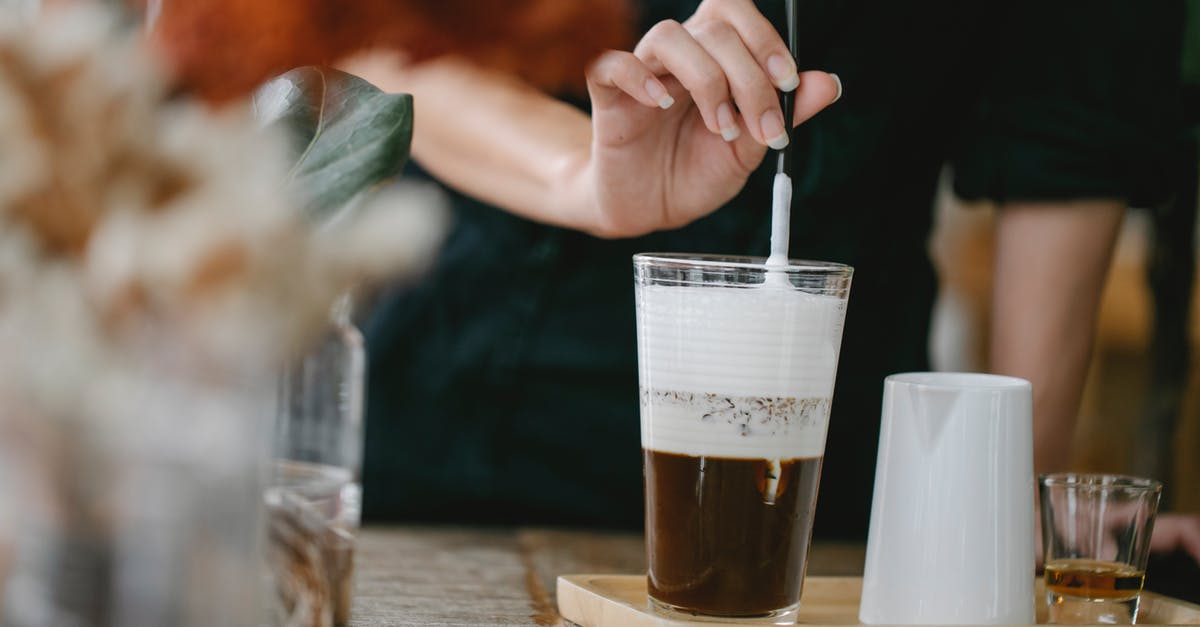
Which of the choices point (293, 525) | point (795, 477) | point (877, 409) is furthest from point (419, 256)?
point (877, 409)

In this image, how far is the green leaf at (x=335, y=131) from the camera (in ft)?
1.38

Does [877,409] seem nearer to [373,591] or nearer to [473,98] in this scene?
[473,98]

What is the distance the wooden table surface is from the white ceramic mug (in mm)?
242

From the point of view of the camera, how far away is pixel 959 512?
746 millimetres

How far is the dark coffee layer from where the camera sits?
741mm

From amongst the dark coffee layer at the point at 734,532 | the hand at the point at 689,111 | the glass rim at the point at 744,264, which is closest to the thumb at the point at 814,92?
the hand at the point at 689,111

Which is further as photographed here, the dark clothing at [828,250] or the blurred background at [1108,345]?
the blurred background at [1108,345]

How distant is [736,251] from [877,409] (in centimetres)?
28

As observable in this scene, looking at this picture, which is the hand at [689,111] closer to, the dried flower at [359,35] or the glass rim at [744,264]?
the glass rim at [744,264]

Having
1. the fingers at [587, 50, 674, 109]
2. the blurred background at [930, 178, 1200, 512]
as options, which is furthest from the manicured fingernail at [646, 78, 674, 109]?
the blurred background at [930, 178, 1200, 512]

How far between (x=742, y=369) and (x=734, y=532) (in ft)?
0.34

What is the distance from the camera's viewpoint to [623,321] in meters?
1.39

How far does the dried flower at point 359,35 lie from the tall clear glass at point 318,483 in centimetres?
14

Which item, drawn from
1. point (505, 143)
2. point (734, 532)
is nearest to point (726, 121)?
point (734, 532)
